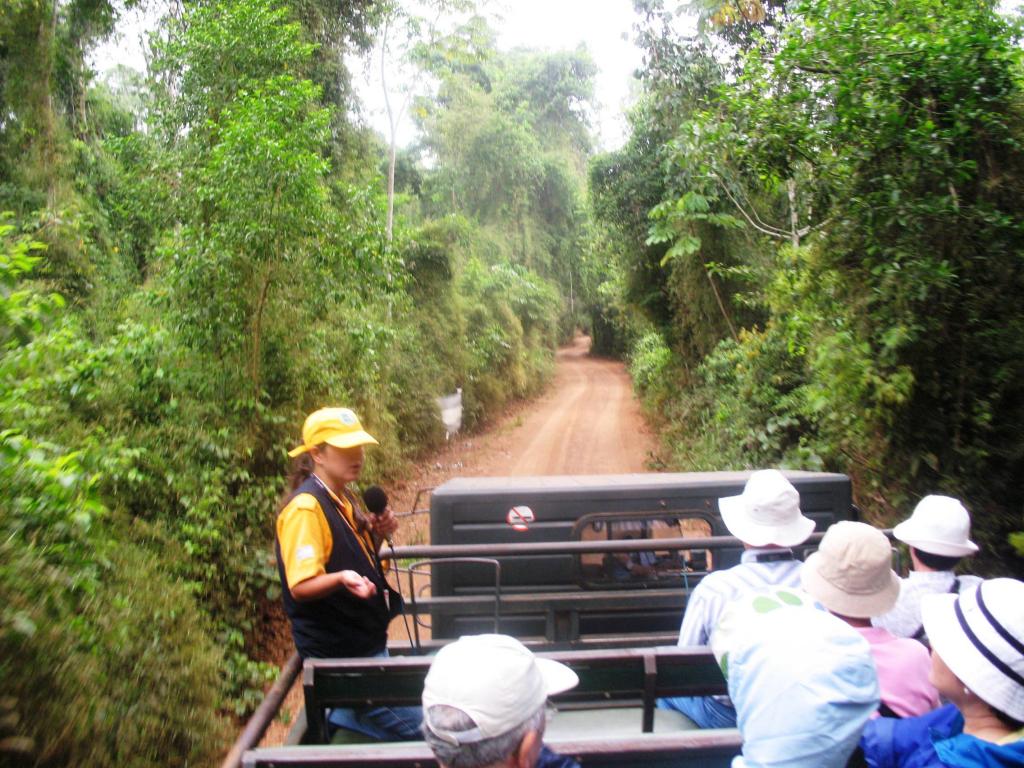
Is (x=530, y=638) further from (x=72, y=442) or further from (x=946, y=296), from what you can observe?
(x=946, y=296)

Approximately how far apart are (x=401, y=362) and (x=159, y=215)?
631 centimetres

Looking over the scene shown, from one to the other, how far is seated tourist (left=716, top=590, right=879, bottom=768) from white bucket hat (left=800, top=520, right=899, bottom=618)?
585mm

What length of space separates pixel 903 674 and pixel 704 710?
83 centimetres

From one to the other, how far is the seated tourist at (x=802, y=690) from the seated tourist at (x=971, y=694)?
0.21 metres

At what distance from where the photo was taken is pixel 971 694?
169 centimetres

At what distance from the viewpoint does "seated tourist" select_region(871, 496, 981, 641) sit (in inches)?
113

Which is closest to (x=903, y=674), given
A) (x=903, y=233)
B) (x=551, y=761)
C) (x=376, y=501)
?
(x=551, y=761)

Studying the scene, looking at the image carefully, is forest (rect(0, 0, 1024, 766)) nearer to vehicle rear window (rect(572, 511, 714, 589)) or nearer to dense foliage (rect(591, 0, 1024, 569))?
dense foliage (rect(591, 0, 1024, 569))

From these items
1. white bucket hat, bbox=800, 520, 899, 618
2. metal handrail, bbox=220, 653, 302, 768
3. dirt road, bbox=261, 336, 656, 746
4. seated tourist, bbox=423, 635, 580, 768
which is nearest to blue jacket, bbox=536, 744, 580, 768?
seated tourist, bbox=423, 635, 580, 768

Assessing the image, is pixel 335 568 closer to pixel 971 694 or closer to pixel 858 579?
pixel 858 579

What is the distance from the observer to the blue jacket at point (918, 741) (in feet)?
5.37

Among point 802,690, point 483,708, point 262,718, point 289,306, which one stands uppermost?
point 289,306

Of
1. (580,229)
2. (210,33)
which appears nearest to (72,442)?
(210,33)

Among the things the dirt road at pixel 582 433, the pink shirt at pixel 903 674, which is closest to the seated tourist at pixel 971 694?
the pink shirt at pixel 903 674
